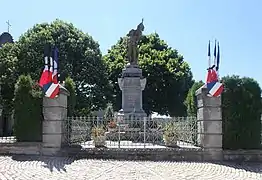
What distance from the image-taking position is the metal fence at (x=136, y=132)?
1243 centimetres

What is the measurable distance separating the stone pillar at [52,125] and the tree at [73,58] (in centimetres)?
1385

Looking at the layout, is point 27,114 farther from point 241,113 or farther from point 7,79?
point 7,79

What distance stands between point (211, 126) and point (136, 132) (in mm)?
3911

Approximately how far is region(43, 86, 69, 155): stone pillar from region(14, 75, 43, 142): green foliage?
0.40 meters

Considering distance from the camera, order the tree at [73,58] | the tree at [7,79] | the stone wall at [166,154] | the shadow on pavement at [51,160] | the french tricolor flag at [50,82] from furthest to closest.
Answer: the tree at [73,58]
the tree at [7,79]
the french tricolor flag at [50,82]
the stone wall at [166,154]
the shadow on pavement at [51,160]

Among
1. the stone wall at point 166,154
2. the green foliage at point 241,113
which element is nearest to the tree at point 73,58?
the stone wall at point 166,154

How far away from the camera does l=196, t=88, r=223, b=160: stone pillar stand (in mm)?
11523

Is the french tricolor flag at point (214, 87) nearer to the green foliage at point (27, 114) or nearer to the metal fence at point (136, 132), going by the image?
the metal fence at point (136, 132)

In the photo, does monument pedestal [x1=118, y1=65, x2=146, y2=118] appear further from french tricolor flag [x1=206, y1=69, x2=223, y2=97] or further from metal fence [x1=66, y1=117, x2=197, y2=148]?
french tricolor flag [x1=206, y1=69, x2=223, y2=97]

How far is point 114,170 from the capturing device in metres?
9.60

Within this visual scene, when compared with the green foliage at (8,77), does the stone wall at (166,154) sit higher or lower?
lower

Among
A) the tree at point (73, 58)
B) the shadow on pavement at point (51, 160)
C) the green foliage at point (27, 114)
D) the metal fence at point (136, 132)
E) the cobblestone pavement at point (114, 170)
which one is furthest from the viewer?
the tree at point (73, 58)

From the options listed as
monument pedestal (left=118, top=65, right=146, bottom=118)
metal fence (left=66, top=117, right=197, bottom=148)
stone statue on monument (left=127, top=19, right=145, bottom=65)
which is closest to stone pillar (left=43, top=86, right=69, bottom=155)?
metal fence (left=66, top=117, right=197, bottom=148)

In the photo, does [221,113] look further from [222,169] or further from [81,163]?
[81,163]
